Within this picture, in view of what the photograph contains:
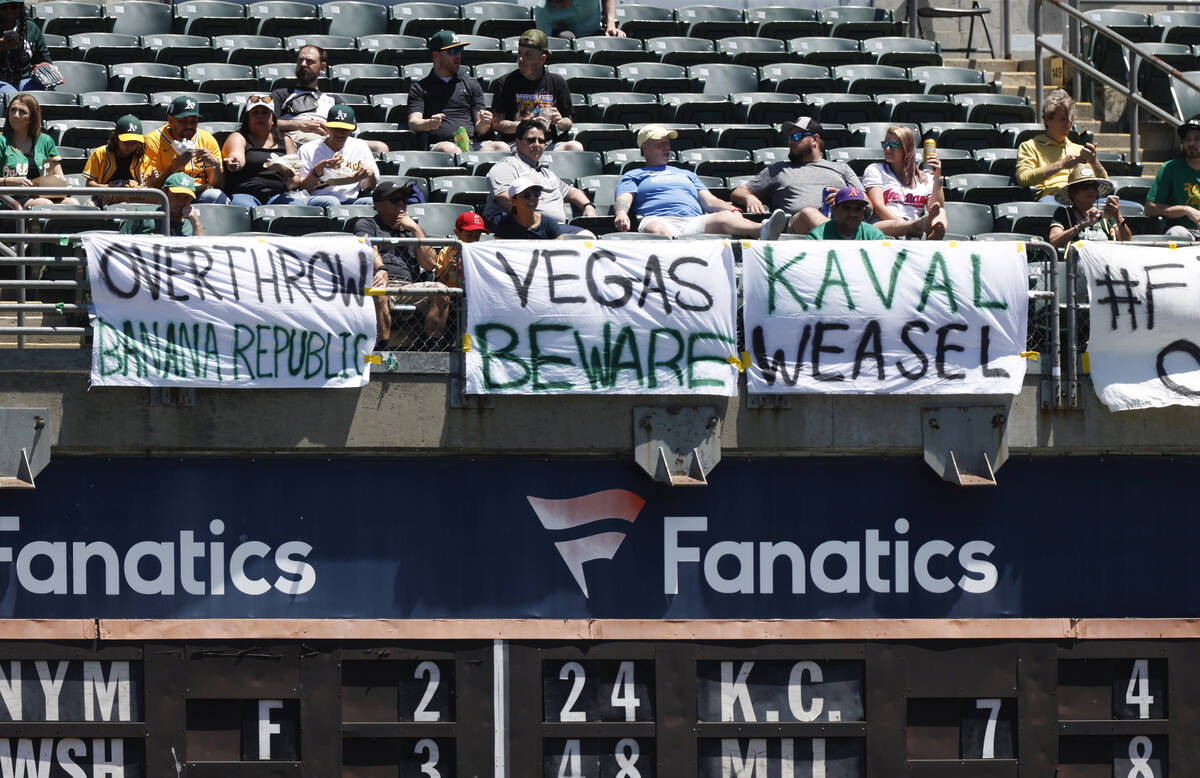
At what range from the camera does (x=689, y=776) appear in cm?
937

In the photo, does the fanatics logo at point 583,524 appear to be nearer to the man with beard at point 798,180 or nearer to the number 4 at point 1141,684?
the number 4 at point 1141,684

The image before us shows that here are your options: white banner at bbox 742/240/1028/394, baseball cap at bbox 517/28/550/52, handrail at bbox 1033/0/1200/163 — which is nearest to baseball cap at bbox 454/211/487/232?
white banner at bbox 742/240/1028/394

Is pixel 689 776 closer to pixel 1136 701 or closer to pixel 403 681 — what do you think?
pixel 403 681

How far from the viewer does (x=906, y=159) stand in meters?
11.7

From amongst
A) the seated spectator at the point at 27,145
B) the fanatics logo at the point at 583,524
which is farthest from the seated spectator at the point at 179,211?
the fanatics logo at the point at 583,524

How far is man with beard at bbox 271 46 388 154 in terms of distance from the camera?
13.1 m

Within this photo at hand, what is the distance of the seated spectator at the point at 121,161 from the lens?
39.5 feet

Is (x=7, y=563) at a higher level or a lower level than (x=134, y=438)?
lower

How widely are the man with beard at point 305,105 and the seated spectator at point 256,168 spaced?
0.33 metres

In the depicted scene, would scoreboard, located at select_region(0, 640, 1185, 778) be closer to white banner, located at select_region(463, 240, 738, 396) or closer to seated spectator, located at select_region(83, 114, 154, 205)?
white banner, located at select_region(463, 240, 738, 396)

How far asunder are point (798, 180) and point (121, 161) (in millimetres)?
4861

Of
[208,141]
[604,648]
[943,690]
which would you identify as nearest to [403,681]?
[604,648]

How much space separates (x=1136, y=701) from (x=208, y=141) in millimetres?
7450

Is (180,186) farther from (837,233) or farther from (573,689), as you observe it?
(837,233)
